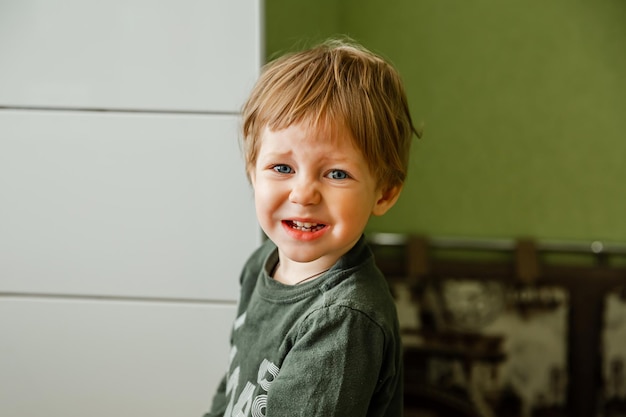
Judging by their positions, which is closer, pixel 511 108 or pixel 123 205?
pixel 123 205

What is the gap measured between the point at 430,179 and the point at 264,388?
1141 mm

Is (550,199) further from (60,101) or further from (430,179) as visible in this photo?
(60,101)

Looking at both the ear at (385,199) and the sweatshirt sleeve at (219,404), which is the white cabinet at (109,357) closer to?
the sweatshirt sleeve at (219,404)

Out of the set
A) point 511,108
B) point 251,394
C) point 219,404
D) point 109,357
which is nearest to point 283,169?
point 251,394

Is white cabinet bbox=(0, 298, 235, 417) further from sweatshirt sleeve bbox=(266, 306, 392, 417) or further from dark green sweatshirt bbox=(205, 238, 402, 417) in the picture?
sweatshirt sleeve bbox=(266, 306, 392, 417)

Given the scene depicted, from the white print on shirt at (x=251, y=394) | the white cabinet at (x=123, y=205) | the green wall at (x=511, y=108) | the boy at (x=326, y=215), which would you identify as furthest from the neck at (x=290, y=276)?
the green wall at (x=511, y=108)

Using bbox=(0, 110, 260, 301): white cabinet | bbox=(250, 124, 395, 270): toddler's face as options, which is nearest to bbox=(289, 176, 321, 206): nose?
bbox=(250, 124, 395, 270): toddler's face

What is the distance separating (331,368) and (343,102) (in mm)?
283

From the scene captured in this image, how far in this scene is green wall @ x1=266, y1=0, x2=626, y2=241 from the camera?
180 cm

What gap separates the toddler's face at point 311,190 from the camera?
0.79 m

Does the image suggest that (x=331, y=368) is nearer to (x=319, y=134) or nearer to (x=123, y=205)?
(x=319, y=134)

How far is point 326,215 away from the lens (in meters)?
0.81

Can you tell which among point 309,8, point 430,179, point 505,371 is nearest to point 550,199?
point 430,179

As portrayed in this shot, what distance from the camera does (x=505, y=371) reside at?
6.06 feet
